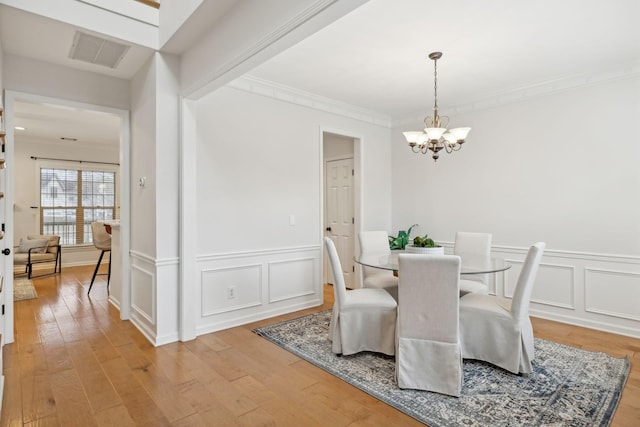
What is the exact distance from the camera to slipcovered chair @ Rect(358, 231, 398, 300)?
11.8 feet

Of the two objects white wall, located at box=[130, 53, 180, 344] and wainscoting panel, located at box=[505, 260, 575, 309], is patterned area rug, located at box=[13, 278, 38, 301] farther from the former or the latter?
wainscoting panel, located at box=[505, 260, 575, 309]

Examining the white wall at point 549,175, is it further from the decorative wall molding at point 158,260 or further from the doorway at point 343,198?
the decorative wall molding at point 158,260

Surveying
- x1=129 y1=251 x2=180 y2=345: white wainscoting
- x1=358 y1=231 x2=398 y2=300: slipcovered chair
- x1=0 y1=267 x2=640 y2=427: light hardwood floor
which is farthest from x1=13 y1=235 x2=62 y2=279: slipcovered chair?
x1=358 y1=231 x2=398 y2=300: slipcovered chair

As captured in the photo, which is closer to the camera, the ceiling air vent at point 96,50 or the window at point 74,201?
the ceiling air vent at point 96,50

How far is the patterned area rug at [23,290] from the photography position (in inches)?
184

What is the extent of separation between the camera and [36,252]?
6277mm

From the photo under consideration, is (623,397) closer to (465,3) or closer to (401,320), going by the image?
(401,320)

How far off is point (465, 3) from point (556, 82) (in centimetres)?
205

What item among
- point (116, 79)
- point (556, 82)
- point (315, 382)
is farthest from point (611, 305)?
point (116, 79)

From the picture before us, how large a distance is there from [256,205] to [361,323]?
68.1 inches

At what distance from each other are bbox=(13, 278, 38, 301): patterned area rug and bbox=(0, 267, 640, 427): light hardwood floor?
4.35ft

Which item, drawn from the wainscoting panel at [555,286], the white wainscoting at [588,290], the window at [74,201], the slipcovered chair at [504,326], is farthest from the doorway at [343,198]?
the window at [74,201]

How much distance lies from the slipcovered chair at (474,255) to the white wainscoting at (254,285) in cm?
171

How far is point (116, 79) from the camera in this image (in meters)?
3.68
